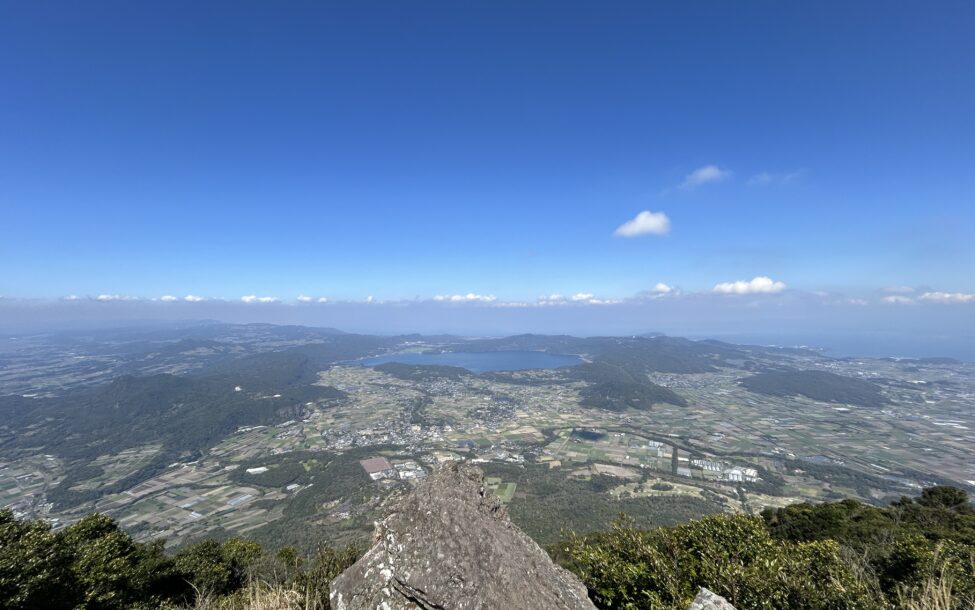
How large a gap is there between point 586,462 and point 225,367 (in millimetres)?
191543

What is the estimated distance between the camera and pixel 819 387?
139000mm

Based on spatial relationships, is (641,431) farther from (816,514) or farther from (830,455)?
(816,514)

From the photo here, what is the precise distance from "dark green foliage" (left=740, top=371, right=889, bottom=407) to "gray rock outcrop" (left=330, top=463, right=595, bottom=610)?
553 ft

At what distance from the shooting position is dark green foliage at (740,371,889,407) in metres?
126

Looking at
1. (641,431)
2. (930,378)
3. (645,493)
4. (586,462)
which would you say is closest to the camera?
(645,493)

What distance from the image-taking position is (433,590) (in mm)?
4828

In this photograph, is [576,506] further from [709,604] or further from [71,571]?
[709,604]

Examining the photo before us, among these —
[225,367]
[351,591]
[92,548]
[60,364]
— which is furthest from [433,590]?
[60,364]

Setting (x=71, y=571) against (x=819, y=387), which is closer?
(x=71, y=571)

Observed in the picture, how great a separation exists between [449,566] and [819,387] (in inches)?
7412

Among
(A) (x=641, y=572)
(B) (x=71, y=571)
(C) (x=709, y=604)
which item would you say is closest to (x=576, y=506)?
(A) (x=641, y=572)

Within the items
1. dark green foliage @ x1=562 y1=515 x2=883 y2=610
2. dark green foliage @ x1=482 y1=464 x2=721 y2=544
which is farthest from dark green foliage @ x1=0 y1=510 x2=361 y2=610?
dark green foliage @ x1=482 y1=464 x2=721 y2=544

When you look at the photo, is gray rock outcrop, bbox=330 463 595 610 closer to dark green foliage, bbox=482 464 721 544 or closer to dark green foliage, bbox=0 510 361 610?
dark green foliage, bbox=0 510 361 610

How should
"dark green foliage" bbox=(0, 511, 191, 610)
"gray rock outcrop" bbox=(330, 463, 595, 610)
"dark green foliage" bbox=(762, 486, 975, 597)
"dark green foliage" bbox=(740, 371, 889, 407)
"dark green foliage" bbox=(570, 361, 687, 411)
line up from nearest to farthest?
"gray rock outcrop" bbox=(330, 463, 595, 610) < "dark green foliage" bbox=(0, 511, 191, 610) < "dark green foliage" bbox=(762, 486, 975, 597) < "dark green foliage" bbox=(570, 361, 687, 411) < "dark green foliage" bbox=(740, 371, 889, 407)
